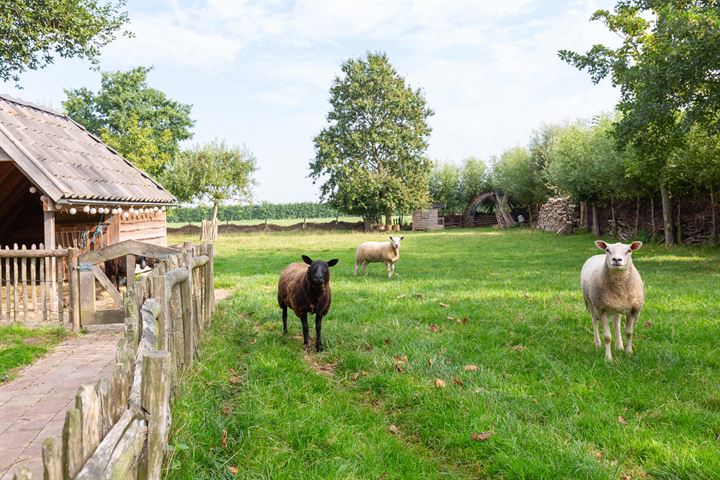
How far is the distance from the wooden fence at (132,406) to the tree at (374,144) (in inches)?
1692

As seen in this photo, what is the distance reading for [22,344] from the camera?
7887 millimetres

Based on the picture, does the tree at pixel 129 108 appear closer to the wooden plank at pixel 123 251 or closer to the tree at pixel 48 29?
the tree at pixel 48 29

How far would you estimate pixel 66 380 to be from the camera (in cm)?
629

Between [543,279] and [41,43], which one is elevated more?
Result: [41,43]

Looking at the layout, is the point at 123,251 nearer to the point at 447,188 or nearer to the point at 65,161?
the point at 65,161

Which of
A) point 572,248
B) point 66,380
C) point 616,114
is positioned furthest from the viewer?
point 616,114

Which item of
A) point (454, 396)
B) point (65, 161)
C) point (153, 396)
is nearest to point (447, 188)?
point (65, 161)

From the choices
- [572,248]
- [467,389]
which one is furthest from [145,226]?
[572,248]

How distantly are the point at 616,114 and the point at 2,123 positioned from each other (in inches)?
1265

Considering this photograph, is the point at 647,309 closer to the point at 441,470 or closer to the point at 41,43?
Result: the point at 441,470

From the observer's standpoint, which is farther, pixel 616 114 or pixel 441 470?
pixel 616 114

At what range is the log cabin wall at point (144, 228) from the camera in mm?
15891

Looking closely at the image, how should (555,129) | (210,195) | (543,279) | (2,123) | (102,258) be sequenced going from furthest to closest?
(555,129) < (210,195) < (543,279) < (2,123) < (102,258)

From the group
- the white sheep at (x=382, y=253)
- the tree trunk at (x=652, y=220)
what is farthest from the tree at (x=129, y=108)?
the tree trunk at (x=652, y=220)
